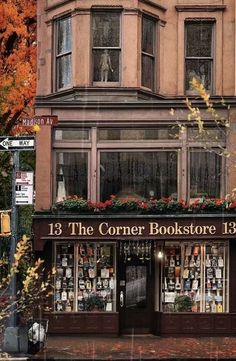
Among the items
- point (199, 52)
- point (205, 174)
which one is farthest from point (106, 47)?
point (205, 174)

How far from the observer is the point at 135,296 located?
2086 cm

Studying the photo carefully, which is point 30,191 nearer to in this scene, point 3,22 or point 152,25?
point 152,25

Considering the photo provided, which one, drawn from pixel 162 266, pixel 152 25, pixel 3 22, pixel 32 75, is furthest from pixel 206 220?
pixel 3 22

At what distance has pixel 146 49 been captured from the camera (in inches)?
819

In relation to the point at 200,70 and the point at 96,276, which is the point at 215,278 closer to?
the point at 96,276

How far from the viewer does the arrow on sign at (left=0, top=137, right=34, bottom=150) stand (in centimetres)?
1712

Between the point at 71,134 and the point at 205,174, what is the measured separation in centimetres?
397

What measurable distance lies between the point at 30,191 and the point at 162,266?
5369 mm

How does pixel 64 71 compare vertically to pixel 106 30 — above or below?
below

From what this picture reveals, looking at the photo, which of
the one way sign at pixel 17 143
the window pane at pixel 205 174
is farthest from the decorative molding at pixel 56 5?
the window pane at pixel 205 174

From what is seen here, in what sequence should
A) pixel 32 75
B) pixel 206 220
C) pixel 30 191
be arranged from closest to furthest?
pixel 30 191, pixel 206 220, pixel 32 75

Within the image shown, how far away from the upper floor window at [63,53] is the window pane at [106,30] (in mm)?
842

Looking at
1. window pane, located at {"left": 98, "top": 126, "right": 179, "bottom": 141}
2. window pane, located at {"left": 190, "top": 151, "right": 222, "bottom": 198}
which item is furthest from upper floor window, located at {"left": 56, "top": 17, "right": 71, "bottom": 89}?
window pane, located at {"left": 190, "top": 151, "right": 222, "bottom": 198}

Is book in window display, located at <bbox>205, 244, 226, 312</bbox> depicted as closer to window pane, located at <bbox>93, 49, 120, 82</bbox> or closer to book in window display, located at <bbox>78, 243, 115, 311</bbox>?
book in window display, located at <bbox>78, 243, 115, 311</bbox>
